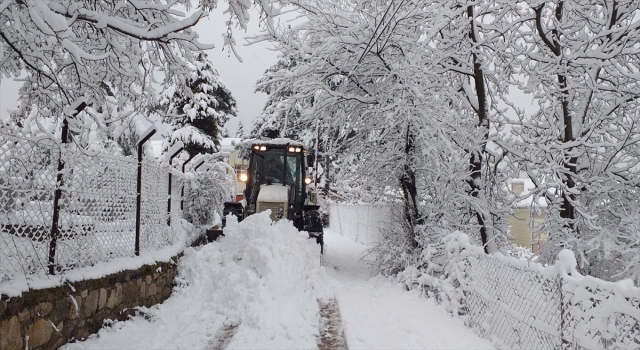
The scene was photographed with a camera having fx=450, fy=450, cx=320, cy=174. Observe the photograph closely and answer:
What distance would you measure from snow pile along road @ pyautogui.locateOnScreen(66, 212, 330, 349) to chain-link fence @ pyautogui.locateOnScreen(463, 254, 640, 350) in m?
2.21

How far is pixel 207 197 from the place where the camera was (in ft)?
42.3

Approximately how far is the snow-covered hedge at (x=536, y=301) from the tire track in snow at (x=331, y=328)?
174 centimetres

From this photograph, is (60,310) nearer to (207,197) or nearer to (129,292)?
(129,292)

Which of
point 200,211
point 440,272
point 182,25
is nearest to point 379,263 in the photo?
point 440,272

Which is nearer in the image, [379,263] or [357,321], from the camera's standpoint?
[357,321]

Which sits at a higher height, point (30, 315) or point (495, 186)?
point (495, 186)

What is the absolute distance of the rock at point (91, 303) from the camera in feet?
16.2

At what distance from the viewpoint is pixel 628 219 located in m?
7.18

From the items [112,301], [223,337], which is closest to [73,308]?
[112,301]

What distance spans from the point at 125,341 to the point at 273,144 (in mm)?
7714

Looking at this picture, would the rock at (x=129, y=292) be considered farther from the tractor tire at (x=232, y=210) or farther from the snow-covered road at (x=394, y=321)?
the tractor tire at (x=232, y=210)

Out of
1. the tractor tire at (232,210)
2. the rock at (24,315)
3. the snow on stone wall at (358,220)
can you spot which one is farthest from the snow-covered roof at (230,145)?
the rock at (24,315)

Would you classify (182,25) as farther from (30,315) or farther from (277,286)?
(277,286)

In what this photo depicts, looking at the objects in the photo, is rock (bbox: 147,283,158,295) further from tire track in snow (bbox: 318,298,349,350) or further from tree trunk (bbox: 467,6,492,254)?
tree trunk (bbox: 467,6,492,254)
